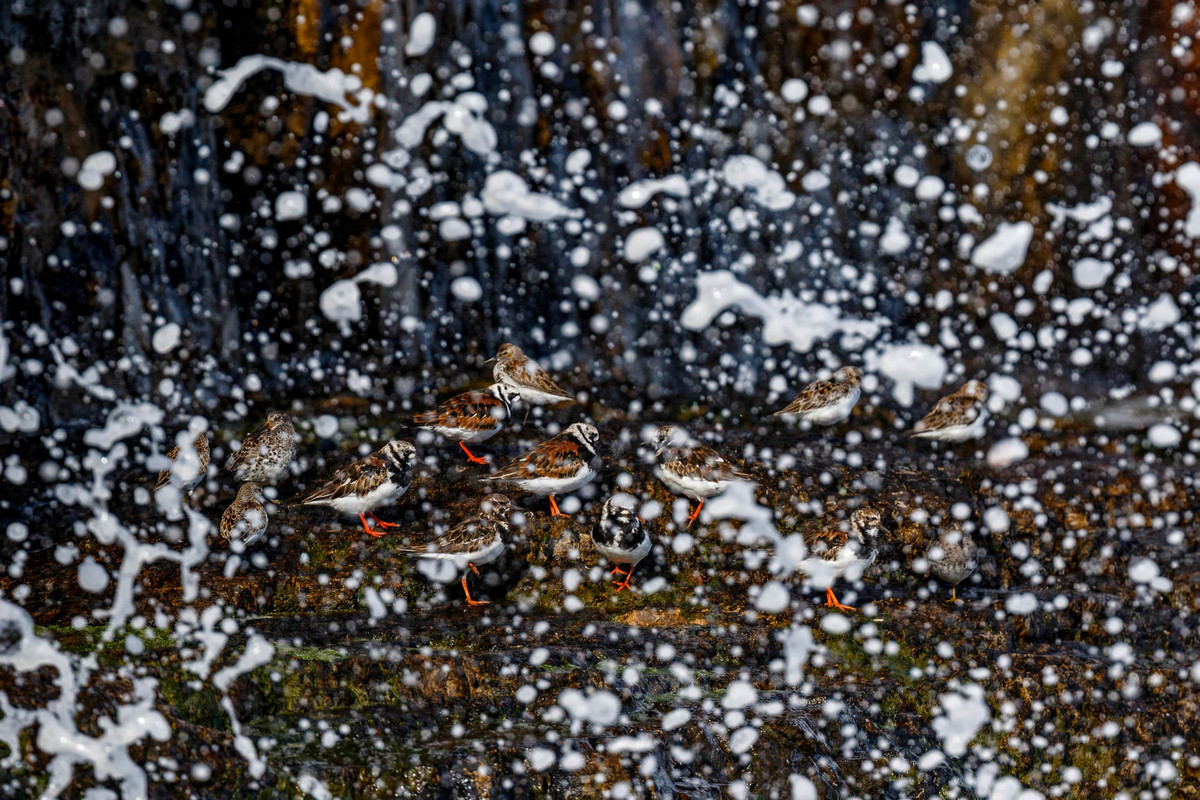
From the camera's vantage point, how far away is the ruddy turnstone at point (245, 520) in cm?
699

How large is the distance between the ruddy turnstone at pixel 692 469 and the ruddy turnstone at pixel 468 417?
1.34 meters

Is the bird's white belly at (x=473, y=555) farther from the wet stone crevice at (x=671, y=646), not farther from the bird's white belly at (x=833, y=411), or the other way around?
the bird's white belly at (x=833, y=411)

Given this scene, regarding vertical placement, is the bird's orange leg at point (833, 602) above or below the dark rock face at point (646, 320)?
below

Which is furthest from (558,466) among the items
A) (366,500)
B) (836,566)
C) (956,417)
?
(956,417)

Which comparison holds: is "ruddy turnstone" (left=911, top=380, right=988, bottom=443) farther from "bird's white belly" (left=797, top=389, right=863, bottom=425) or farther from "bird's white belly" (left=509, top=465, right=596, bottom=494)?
"bird's white belly" (left=509, top=465, right=596, bottom=494)

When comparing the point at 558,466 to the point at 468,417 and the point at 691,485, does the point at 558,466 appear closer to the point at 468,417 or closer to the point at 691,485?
the point at 691,485

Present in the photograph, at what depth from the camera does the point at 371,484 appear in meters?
7.21

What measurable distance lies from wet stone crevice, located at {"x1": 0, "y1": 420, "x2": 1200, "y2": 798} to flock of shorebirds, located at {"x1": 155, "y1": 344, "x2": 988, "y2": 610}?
7.8 inches

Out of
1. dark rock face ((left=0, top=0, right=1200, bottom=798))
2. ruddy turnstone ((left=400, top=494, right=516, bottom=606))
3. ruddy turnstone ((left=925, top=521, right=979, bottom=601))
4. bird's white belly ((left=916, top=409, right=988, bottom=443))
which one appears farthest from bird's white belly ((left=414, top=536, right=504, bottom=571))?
bird's white belly ((left=916, top=409, right=988, bottom=443))

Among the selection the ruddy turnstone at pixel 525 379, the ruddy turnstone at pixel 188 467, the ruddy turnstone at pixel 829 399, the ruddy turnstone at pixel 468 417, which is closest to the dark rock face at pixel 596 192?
the ruddy turnstone at pixel 525 379

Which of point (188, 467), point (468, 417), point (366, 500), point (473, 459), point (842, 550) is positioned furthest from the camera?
point (473, 459)

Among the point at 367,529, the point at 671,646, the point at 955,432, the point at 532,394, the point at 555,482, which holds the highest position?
the point at 532,394

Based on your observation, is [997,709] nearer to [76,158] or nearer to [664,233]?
[664,233]

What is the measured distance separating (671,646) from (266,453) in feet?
11.4
